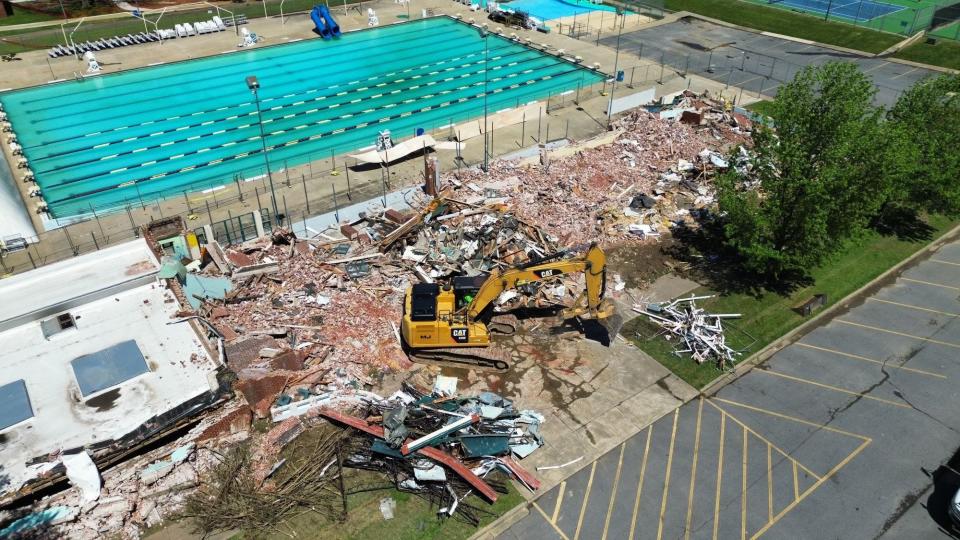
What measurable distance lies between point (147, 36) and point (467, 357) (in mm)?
46412

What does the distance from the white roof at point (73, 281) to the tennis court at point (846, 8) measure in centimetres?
6125

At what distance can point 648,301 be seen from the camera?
24.1 m

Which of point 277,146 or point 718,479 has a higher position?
point 277,146

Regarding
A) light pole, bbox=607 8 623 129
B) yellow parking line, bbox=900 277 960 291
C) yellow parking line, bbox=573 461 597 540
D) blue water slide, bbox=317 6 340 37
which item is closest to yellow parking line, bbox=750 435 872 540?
yellow parking line, bbox=573 461 597 540

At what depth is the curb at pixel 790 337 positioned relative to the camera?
2070 centimetres

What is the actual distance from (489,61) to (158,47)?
27.2 m

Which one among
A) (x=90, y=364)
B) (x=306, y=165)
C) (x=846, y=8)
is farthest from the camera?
(x=846, y=8)

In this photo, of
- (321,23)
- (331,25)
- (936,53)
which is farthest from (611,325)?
(936,53)

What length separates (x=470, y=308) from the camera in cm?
2034

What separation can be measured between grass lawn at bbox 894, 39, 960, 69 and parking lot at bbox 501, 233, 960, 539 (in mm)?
34652

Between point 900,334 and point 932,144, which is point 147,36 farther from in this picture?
point 900,334

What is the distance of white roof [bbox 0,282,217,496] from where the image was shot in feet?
54.4

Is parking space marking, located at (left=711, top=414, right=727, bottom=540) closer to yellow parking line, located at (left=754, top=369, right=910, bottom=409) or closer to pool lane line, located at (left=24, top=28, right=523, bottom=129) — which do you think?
yellow parking line, located at (left=754, top=369, right=910, bottom=409)

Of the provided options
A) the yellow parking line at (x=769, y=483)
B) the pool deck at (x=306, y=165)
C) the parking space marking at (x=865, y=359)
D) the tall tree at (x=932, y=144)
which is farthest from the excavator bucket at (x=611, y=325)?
the pool deck at (x=306, y=165)
